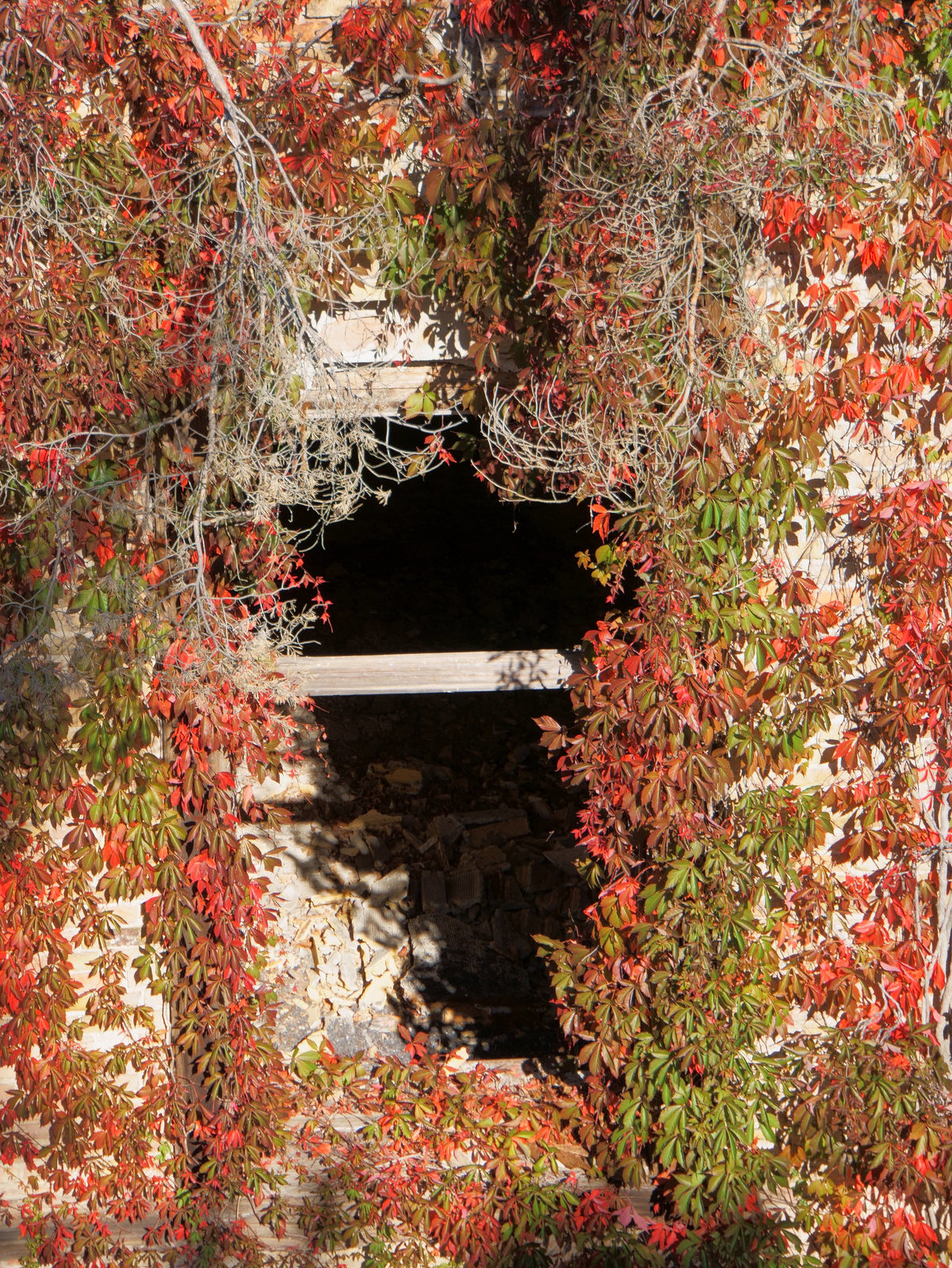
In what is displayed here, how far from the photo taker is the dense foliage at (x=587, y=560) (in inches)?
134

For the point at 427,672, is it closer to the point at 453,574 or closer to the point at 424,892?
the point at 424,892

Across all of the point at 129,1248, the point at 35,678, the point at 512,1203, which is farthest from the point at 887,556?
the point at 129,1248

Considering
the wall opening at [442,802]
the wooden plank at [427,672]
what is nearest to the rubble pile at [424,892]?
the wall opening at [442,802]

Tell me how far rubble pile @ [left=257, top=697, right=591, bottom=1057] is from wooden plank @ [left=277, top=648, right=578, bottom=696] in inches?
28.5

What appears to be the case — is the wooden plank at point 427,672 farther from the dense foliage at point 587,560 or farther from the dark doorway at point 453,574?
the dark doorway at point 453,574

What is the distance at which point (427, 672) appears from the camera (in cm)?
392

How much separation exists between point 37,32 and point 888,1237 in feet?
15.7

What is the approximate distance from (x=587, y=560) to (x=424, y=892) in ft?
9.87

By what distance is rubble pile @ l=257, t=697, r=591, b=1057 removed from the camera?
17.6ft

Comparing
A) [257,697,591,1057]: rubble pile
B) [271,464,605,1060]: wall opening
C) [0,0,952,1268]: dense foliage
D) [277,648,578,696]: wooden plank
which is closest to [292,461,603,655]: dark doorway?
[271,464,605,1060]: wall opening

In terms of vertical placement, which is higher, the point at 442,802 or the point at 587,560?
the point at 587,560

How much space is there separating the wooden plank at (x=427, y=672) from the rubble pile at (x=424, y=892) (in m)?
0.72

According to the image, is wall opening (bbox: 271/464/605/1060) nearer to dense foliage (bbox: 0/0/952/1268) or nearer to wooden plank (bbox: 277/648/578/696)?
wooden plank (bbox: 277/648/578/696)

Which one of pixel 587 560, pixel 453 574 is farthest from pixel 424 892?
pixel 453 574
